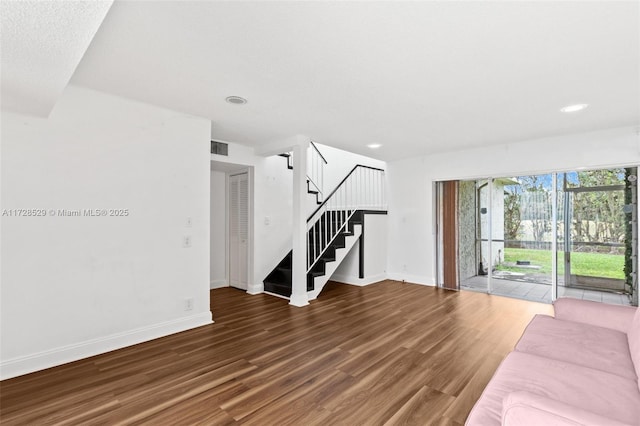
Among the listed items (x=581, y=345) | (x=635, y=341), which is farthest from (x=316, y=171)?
(x=635, y=341)

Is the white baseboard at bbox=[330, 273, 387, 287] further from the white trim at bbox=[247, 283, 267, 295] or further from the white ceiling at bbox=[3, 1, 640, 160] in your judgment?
the white ceiling at bbox=[3, 1, 640, 160]

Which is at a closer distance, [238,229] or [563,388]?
[563,388]

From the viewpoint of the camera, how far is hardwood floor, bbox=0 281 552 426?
81.5 inches

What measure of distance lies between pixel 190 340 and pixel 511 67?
4006 mm

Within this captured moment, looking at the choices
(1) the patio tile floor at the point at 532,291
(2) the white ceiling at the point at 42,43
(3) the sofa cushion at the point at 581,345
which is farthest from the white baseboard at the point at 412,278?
(2) the white ceiling at the point at 42,43

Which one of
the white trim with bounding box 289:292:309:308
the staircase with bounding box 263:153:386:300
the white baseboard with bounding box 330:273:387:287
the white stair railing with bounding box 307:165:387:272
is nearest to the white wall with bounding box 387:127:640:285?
the white baseboard with bounding box 330:273:387:287

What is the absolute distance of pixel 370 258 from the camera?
240 inches

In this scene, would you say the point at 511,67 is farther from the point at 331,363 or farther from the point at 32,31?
the point at 32,31

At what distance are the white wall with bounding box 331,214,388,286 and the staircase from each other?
0.75 ft

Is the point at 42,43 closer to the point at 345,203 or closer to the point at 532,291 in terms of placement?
the point at 345,203

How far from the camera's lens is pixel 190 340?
329 centimetres

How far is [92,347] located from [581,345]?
4.06 m

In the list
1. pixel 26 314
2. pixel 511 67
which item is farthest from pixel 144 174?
pixel 511 67

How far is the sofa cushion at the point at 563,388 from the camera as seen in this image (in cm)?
137
